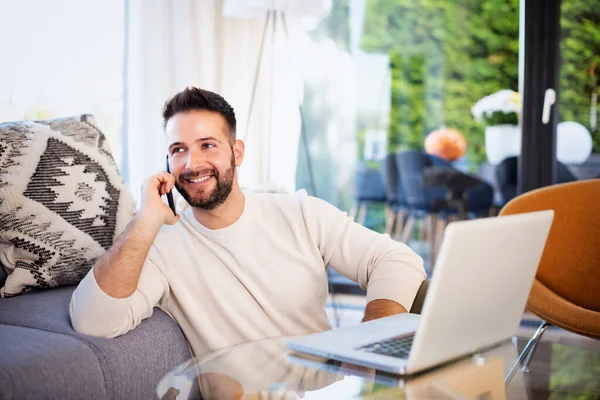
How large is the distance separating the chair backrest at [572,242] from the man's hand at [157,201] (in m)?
1.22

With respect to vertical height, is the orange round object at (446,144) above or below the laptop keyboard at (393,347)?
above

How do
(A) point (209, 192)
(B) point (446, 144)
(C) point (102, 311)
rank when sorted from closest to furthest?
(C) point (102, 311)
(A) point (209, 192)
(B) point (446, 144)

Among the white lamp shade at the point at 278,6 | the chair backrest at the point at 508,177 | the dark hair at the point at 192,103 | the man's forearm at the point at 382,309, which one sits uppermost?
the white lamp shade at the point at 278,6

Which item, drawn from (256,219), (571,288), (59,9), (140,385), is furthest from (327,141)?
(140,385)

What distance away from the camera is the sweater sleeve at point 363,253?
2035mm

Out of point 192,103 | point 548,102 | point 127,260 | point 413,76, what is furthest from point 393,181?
point 127,260

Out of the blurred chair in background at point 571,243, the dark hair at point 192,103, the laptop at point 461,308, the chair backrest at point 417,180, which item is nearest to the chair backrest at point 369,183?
the chair backrest at point 417,180

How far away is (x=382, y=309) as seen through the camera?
196 cm

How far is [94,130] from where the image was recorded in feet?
8.00

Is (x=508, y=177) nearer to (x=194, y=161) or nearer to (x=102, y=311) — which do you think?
(x=194, y=161)

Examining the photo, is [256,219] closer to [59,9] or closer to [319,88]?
[59,9]

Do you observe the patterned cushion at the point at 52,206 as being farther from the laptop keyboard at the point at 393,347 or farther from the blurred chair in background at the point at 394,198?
the blurred chair in background at the point at 394,198

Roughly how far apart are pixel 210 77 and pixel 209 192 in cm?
226

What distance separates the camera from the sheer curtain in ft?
13.1
